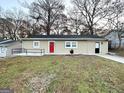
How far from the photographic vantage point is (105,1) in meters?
29.3

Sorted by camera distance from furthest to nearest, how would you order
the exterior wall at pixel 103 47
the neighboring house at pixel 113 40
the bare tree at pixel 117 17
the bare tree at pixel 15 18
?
the bare tree at pixel 15 18 < the neighboring house at pixel 113 40 < the bare tree at pixel 117 17 < the exterior wall at pixel 103 47

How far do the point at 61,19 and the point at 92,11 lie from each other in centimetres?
677

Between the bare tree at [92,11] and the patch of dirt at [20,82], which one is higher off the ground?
the bare tree at [92,11]

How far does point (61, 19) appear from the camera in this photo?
106ft

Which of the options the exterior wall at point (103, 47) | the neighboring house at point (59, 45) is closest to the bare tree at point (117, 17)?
the exterior wall at point (103, 47)

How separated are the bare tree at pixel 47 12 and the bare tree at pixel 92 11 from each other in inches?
163

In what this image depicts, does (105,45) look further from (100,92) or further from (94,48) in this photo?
(100,92)

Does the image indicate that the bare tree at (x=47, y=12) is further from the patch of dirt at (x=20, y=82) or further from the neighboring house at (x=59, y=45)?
the patch of dirt at (x=20, y=82)

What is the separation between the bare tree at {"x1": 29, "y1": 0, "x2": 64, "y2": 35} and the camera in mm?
32688

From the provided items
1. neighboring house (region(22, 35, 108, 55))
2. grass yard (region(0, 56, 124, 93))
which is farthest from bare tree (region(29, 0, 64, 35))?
grass yard (region(0, 56, 124, 93))

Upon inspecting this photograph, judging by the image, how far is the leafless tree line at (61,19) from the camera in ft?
98.2

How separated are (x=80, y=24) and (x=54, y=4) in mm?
7356

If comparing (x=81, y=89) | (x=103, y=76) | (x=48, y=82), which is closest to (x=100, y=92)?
(x=81, y=89)

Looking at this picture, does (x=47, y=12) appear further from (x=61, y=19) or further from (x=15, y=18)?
(x=15, y=18)
